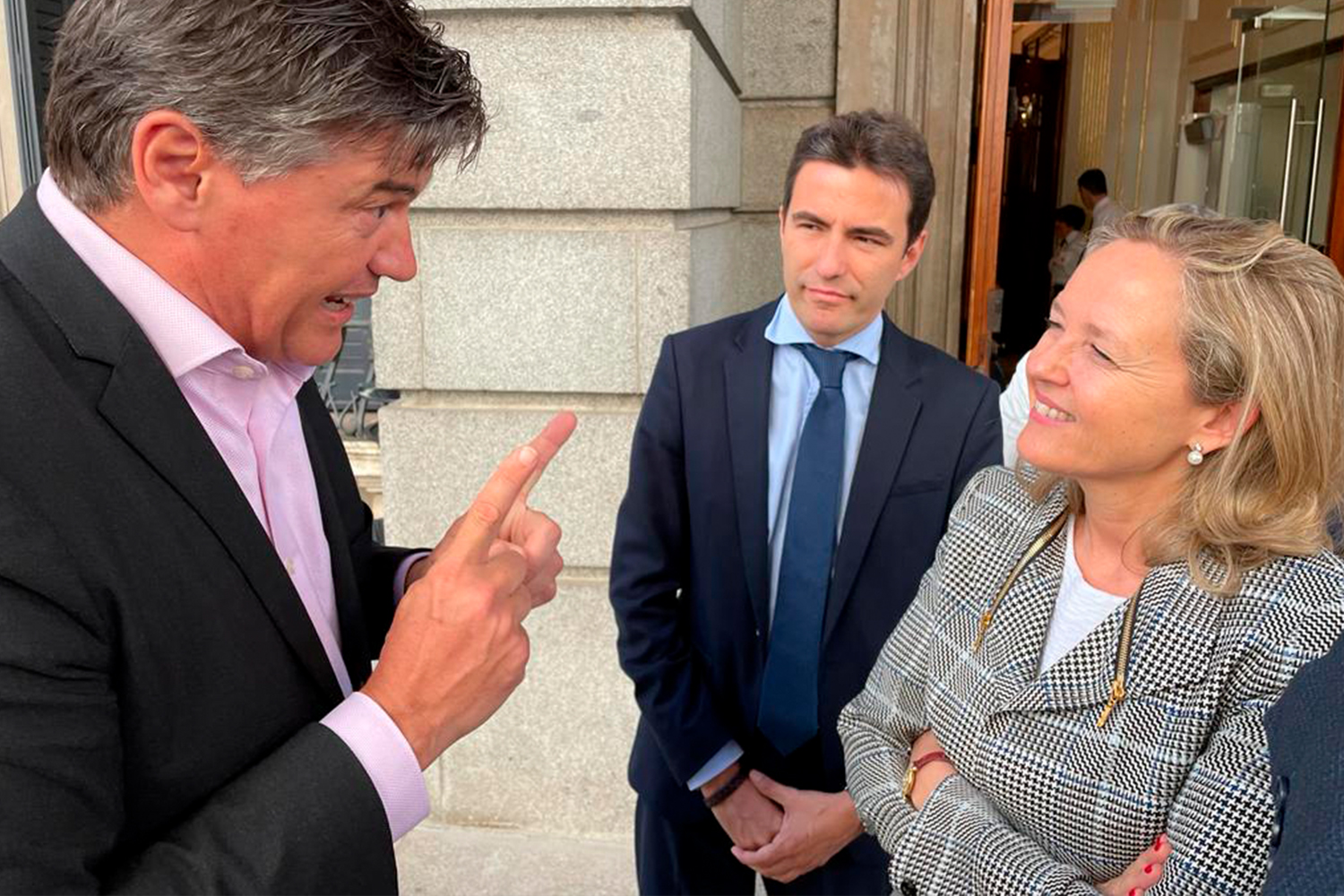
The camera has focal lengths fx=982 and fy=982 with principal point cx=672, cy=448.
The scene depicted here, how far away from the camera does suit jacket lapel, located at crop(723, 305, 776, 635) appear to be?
79.0 inches

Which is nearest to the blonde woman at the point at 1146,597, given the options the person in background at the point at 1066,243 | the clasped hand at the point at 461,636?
the clasped hand at the point at 461,636

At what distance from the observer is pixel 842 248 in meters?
2.03

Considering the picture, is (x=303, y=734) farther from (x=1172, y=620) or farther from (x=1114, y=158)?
(x=1114, y=158)

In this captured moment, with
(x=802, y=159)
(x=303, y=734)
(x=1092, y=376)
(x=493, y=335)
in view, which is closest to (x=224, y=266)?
(x=303, y=734)

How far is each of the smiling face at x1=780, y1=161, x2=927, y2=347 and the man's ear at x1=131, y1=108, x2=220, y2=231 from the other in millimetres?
1243

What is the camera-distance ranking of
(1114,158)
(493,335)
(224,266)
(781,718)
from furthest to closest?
(1114,158) < (493,335) < (781,718) < (224,266)

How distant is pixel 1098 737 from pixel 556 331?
2058 millimetres

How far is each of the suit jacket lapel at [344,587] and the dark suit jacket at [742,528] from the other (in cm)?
76

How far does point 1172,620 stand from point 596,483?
2000 millimetres

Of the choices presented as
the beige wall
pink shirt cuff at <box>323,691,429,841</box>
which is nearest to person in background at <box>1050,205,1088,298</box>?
pink shirt cuff at <box>323,691,429,841</box>

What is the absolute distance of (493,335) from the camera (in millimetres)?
3008

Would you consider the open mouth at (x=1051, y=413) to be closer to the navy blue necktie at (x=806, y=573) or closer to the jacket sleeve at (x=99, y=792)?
the navy blue necktie at (x=806, y=573)

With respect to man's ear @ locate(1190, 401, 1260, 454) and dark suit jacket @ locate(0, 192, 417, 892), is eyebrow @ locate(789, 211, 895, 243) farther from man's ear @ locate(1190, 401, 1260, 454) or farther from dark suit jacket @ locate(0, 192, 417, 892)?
dark suit jacket @ locate(0, 192, 417, 892)

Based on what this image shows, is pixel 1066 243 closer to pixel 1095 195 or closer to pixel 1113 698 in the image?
pixel 1095 195
